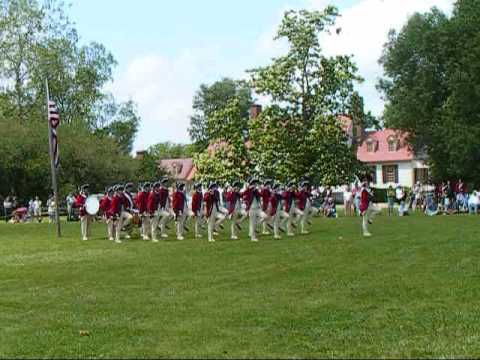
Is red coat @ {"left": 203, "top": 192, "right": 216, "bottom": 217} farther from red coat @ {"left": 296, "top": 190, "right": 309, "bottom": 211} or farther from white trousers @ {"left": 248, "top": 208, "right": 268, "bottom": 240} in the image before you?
red coat @ {"left": 296, "top": 190, "right": 309, "bottom": 211}

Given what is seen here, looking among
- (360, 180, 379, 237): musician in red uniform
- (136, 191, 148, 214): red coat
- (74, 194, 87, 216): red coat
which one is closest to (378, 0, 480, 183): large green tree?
(360, 180, 379, 237): musician in red uniform

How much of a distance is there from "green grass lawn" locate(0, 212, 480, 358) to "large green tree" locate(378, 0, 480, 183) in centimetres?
2825

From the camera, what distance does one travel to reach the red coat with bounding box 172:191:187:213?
25.2 m

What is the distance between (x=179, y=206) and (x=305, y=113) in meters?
22.0

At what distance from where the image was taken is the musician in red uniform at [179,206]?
2523 centimetres

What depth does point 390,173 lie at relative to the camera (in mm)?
82562

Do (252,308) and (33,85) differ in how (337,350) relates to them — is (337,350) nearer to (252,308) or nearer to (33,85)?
(252,308)

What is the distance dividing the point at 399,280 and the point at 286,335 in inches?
185

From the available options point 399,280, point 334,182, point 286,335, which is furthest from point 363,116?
point 286,335

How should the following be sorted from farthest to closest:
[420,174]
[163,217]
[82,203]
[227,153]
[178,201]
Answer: [420,174]
[227,153]
[82,203]
[163,217]
[178,201]

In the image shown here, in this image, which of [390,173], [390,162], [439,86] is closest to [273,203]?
[439,86]

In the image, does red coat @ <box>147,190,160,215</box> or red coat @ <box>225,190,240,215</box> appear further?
red coat @ <box>147,190,160,215</box>

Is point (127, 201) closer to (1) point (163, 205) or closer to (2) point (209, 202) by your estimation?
(1) point (163, 205)

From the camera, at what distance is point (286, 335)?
8844 millimetres
